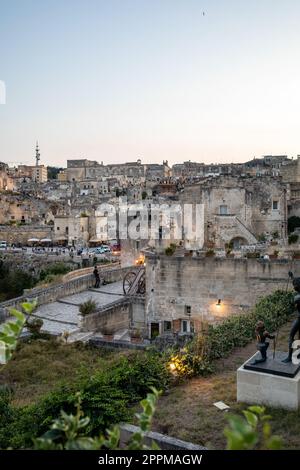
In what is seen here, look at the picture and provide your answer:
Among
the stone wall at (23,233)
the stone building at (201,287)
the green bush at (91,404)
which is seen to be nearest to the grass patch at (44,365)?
the green bush at (91,404)

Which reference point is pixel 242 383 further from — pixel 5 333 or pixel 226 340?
pixel 5 333

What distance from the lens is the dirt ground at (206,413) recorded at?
22.3 ft

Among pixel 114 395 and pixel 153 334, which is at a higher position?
pixel 114 395

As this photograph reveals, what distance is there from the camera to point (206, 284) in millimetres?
16266

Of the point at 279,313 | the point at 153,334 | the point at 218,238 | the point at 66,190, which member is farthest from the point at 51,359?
the point at 66,190

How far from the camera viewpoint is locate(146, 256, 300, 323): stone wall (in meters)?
15.6

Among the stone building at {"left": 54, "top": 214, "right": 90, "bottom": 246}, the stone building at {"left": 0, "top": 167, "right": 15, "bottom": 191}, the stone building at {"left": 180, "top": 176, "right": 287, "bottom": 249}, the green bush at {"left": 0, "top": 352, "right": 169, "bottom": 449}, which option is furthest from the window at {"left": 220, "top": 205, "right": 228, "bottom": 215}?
the stone building at {"left": 0, "top": 167, "right": 15, "bottom": 191}

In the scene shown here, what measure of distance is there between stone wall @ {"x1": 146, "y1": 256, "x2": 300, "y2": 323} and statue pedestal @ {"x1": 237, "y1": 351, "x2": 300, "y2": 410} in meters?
7.73

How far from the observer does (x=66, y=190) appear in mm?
98625

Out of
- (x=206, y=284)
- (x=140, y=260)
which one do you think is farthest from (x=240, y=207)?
(x=206, y=284)

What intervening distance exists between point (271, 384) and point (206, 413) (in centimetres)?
113

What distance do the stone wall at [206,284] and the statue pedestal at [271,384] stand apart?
7.73 m

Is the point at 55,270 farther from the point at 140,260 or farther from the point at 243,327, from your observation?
the point at 243,327

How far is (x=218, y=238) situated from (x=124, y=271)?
7719mm
